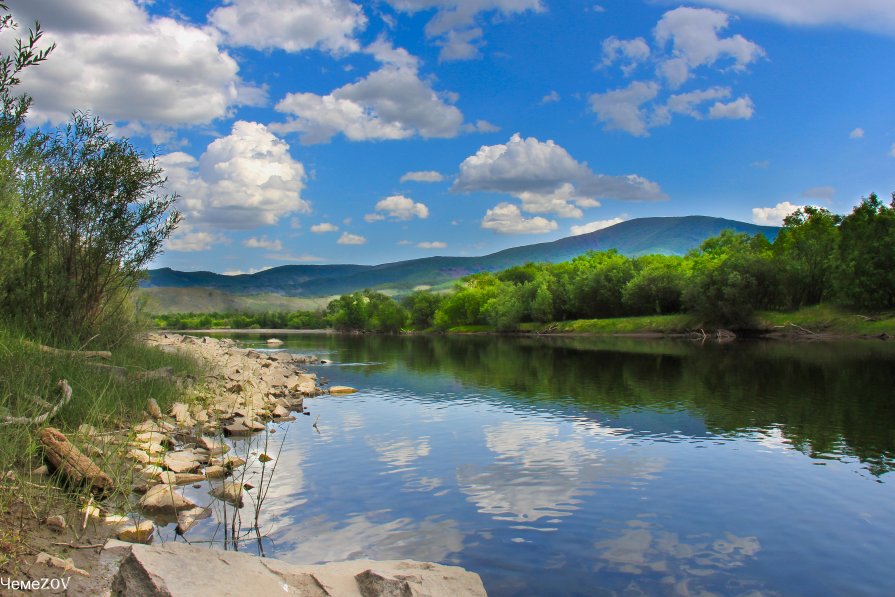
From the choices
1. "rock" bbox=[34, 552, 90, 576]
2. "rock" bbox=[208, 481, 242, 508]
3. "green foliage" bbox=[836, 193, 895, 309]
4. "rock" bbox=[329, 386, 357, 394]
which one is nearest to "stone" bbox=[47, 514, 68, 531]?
"rock" bbox=[34, 552, 90, 576]

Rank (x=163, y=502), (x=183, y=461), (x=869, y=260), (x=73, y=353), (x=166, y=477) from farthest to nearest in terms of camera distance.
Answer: (x=869, y=260), (x=73, y=353), (x=183, y=461), (x=166, y=477), (x=163, y=502)

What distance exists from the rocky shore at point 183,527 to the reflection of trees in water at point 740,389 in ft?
48.0

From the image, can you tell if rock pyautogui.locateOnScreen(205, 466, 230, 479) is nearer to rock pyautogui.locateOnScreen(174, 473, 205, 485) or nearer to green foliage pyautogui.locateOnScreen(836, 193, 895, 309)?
rock pyautogui.locateOnScreen(174, 473, 205, 485)

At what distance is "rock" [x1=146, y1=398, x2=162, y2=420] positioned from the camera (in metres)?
20.1

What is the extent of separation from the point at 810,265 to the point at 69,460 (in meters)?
105

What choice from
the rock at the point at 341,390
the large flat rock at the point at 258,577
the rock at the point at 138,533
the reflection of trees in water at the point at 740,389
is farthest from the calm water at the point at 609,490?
the rock at the point at 341,390

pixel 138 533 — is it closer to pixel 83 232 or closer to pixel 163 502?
pixel 163 502

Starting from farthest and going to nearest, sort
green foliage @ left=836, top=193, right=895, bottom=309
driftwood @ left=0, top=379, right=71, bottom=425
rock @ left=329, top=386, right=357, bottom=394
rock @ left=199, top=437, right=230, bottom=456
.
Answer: green foliage @ left=836, top=193, right=895, bottom=309, rock @ left=329, top=386, right=357, bottom=394, rock @ left=199, top=437, right=230, bottom=456, driftwood @ left=0, top=379, right=71, bottom=425

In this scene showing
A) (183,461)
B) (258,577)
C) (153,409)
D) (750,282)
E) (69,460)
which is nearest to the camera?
(258,577)

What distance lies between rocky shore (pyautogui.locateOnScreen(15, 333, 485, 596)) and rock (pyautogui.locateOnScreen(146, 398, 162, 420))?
4 centimetres

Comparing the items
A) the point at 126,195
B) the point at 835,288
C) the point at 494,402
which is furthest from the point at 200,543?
the point at 835,288

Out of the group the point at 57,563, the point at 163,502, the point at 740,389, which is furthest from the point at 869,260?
the point at 57,563

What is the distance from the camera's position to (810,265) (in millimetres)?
94250

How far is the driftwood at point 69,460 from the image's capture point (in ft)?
36.9
